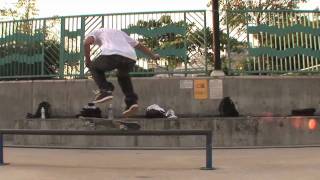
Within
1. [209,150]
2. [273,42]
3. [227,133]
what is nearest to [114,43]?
[209,150]

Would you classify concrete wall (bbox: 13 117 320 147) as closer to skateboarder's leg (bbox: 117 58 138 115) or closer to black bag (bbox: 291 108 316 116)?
black bag (bbox: 291 108 316 116)

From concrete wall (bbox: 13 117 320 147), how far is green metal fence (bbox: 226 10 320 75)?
7.19 feet

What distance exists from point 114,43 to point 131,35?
8.19 m

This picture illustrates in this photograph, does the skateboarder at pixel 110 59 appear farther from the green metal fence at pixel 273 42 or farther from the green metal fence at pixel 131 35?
the green metal fence at pixel 273 42

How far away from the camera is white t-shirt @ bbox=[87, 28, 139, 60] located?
7859 mm

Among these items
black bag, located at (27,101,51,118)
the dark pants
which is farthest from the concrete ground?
black bag, located at (27,101,51,118)

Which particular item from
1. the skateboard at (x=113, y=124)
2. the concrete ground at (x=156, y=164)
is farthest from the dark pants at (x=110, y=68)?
the concrete ground at (x=156, y=164)

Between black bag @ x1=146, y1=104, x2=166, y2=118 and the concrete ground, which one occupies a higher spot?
black bag @ x1=146, y1=104, x2=166, y2=118

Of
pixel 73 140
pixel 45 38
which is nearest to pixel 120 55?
pixel 73 140

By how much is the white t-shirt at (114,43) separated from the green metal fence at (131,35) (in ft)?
25.3

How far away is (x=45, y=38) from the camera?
17.0 meters

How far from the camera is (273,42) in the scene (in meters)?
16.4

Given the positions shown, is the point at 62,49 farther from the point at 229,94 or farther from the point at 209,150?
the point at 209,150

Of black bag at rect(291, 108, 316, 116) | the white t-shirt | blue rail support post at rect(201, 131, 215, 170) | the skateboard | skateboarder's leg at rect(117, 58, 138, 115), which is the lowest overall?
blue rail support post at rect(201, 131, 215, 170)
